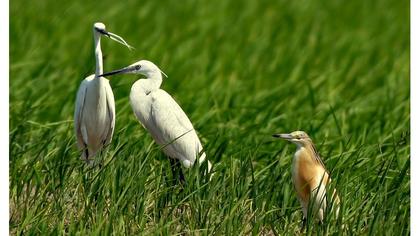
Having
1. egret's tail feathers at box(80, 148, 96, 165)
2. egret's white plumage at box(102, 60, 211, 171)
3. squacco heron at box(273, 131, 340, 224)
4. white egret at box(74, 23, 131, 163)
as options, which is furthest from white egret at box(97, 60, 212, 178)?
squacco heron at box(273, 131, 340, 224)

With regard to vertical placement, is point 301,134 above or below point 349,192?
above

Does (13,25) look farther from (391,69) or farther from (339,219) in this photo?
(339,219)

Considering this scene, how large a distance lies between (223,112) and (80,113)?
1972mm

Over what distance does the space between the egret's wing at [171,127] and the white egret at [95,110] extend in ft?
0.79

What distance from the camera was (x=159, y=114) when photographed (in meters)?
5.95

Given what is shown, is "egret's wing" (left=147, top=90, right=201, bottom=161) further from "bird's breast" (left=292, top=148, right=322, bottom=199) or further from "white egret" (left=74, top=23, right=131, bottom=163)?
"bird's breast" (left=292, top=148, right=322, bottom=199)

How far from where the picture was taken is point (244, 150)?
6.77m

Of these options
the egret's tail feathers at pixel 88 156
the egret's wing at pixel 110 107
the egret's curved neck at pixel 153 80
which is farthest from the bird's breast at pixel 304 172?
the egret's tail feathers at pixel 88 156

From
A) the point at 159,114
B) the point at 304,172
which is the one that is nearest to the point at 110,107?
the point at 159,114

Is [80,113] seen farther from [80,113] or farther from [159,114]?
[159,114]

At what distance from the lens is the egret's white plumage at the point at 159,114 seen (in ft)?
19.4

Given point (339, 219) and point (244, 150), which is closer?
point (339, 219)

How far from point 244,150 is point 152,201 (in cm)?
83
